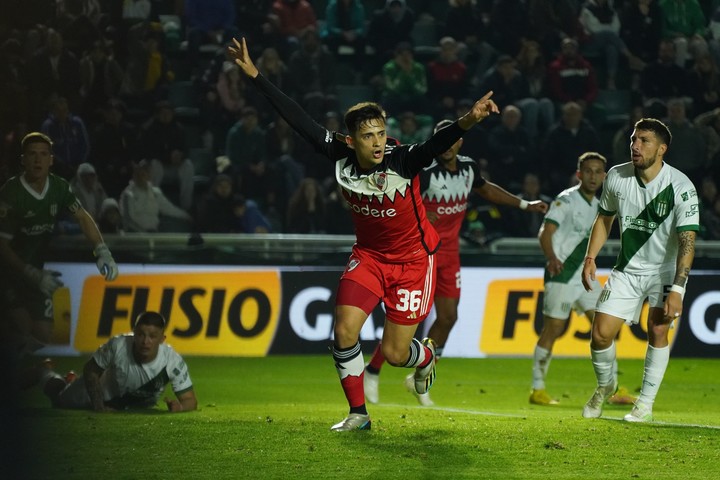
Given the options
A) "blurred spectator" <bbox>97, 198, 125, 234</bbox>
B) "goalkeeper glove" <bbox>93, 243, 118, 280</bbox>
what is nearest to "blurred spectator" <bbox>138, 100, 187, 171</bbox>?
"blurred spectator" <bbox>97, 198, 125, 234</bbox>

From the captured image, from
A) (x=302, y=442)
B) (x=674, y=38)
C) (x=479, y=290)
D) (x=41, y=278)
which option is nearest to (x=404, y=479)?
(x=302, y=442)

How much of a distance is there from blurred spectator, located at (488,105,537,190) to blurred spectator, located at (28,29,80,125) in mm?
5913

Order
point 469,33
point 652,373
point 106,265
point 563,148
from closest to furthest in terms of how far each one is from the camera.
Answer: point 652,373, point 106,265, point 563,148, point 469,33

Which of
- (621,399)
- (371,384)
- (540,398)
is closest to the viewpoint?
(371,384)

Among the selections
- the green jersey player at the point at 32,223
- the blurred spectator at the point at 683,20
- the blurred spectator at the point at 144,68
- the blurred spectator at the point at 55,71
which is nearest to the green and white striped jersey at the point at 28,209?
the green jersey player at the point at 32,223

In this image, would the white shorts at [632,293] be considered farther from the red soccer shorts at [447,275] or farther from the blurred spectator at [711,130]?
the blurred spectator at [711,130]

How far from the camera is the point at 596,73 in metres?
18.3

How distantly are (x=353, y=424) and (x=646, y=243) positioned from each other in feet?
8.27

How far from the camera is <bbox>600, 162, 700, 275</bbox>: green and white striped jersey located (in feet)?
26.5

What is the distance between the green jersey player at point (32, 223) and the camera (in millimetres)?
10031

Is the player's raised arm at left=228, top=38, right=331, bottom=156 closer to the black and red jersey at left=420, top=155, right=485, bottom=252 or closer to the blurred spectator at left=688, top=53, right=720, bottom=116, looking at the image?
the black and red jersey at left=420, top=155, right=485, bottom=252

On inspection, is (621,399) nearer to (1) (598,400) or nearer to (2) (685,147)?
(1) (598,400)

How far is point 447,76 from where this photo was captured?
17.0m

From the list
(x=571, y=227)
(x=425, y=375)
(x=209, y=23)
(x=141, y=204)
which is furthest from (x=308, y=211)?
(x=425, y=375)
